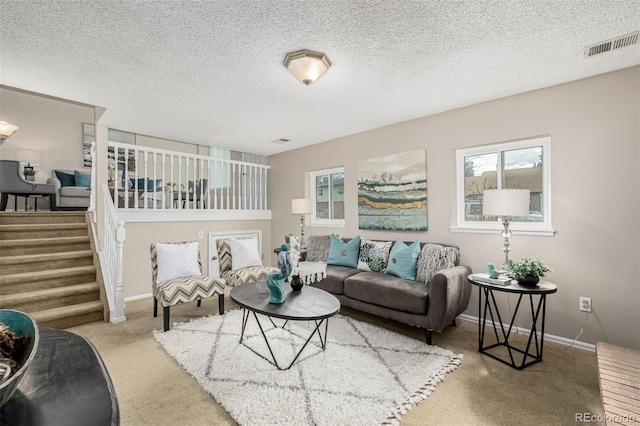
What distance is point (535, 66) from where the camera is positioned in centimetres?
250

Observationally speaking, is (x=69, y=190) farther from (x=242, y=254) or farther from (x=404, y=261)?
(x=404, y=261)

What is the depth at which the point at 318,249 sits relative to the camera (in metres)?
4.45

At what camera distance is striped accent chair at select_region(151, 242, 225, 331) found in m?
3.02

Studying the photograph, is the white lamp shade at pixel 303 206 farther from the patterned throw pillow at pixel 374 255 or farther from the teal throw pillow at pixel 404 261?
the teal throw pillow at pixel 404 261

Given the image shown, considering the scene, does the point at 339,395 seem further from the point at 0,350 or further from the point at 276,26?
the point at 276,26

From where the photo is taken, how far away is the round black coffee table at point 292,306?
217cm

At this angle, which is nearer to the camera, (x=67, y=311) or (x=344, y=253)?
(x=67, y=311)

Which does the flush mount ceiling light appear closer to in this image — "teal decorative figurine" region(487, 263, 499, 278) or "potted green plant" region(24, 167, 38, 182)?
"teal decorative figurine" region(487, 263, 499, 278)

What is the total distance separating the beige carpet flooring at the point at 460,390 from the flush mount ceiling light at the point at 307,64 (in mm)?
2410

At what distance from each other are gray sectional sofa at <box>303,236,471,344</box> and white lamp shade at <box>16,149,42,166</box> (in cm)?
569

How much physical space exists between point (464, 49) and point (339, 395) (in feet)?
8.52

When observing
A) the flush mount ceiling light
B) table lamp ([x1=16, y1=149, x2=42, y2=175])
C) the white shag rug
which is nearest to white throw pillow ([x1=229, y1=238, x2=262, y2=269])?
the white shag rug

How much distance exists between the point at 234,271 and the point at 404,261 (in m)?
2.09

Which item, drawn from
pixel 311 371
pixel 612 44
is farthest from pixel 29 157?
pixel 612 44
